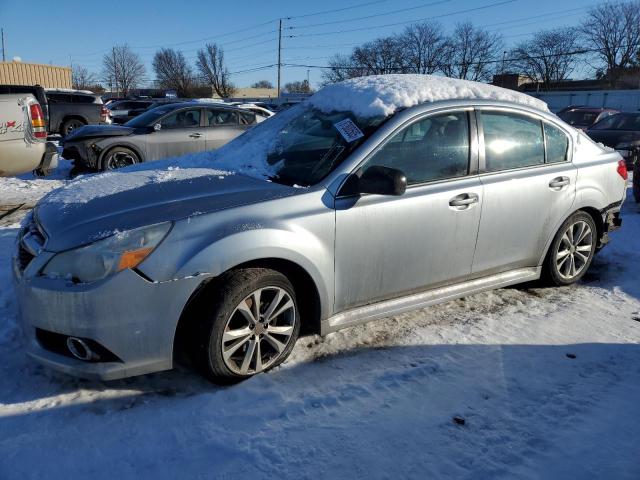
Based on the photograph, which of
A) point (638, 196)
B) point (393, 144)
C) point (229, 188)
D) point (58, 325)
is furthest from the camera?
point (638, 196)

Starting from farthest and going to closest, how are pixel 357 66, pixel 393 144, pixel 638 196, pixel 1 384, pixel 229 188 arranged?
1. pixel 357 66
2. pixel 638 196
3. pixel 393 144
4. pixel 229 188
5. pixel 1 384

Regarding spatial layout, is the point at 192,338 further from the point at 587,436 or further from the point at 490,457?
the point at 587,436

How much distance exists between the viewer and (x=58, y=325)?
2.53 m

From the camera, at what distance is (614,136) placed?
11.9 metres

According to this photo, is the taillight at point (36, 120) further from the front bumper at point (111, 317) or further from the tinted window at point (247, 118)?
the front bumper at point (111, 317)

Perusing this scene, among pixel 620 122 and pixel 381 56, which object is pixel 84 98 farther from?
pixel 381 56

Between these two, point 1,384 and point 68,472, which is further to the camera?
point 1,384

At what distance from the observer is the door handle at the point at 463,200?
3.49 meters

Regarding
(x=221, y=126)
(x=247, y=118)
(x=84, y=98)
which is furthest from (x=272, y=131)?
(x=84, y=98)

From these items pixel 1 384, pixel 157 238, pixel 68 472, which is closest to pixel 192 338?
pixel 157 238

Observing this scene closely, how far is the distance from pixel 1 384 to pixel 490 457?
2.60m

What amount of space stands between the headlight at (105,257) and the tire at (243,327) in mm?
433

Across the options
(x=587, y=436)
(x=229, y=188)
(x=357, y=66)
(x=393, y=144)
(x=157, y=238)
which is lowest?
(x=587, y=436)

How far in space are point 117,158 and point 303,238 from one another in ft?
25.1
